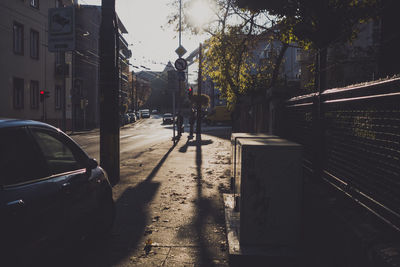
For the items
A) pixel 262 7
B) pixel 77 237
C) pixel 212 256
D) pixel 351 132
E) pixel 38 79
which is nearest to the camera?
pixel 351 132

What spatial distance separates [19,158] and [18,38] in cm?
2646

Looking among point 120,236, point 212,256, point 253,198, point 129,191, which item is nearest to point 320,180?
point 253,198

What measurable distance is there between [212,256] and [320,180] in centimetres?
143

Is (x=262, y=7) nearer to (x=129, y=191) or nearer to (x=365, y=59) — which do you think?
(x=129, y=191)

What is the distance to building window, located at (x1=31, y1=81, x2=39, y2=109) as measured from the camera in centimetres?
2798

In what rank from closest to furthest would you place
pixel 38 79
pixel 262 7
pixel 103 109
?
pixel 103 109, pixel 262 7, pixel 38 79

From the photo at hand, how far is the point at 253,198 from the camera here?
3.69 metres

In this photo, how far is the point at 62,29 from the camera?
8188mm

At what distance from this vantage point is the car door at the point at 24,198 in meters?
2.51

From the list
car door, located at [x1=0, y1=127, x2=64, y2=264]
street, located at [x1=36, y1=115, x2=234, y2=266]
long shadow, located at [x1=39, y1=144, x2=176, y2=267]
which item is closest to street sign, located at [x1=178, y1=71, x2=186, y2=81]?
street, located at [x1=36, y1=115, x2=234, y2=266]

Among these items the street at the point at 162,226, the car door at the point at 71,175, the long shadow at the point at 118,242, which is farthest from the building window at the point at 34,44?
the car door at the point at 71,175

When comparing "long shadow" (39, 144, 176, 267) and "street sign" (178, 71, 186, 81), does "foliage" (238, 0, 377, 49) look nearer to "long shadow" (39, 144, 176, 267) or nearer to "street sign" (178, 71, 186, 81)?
"long shadow" (39, 144, 176, 267)

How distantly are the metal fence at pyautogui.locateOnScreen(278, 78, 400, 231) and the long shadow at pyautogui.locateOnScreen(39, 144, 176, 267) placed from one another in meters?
2.27

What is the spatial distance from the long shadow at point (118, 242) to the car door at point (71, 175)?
272mm
